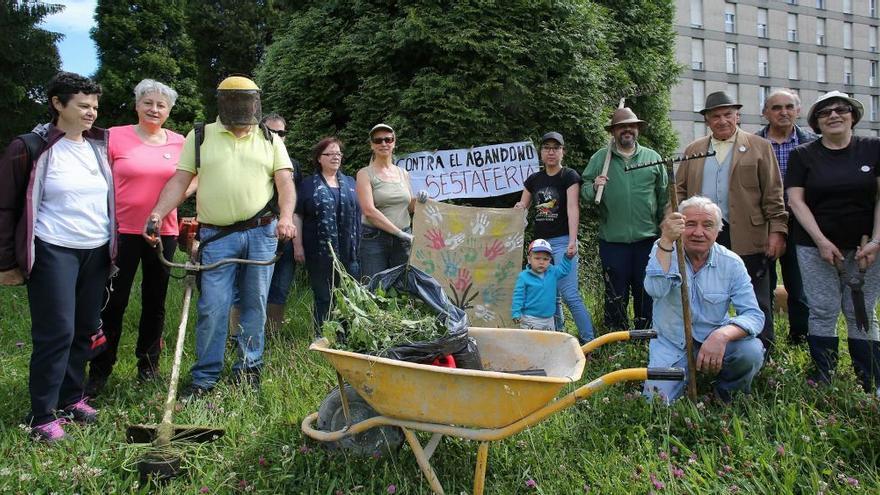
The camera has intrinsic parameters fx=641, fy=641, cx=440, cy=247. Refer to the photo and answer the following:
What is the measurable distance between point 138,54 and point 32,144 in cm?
2157

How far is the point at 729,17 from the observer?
3938 cm

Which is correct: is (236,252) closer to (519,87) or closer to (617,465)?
(617,465)

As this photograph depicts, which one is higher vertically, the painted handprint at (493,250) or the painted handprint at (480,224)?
the painted handprint at (480,224)

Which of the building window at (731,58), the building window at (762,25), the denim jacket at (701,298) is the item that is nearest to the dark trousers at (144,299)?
the denim jacket at (701,298)

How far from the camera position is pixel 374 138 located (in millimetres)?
5301

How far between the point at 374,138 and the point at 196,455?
116 inches

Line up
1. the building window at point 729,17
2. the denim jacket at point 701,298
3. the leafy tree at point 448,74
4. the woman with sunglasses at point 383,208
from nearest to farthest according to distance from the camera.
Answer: the denim jacket at point 701,298 < the woman with sunglasses at point 383,208 < the leafy tree at point 448,74 < the building window at point 729,17

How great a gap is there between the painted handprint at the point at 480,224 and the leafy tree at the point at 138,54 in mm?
17836

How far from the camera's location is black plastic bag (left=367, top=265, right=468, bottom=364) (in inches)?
118

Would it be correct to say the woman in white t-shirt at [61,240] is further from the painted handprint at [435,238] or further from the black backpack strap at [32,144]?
the painted handprint at [435,238]

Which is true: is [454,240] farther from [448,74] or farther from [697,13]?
[697,13]

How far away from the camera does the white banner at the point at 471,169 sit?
6.52 meters

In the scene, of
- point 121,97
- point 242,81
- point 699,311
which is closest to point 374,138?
point 242,81

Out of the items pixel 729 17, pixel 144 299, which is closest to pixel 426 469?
pixel 144 299
